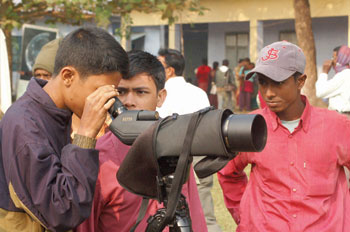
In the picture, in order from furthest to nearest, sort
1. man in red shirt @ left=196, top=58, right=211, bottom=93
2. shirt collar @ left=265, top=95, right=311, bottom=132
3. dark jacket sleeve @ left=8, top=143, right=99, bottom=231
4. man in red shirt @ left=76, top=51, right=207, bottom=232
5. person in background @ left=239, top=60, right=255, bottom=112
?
person in background @ left=239, top=60, right=255, bottom=112 < man in red shirt @ left=196, top=58, right=211, bottom=93 < shirt collar @ left=265, top=95, right=311, bottom=132 < man in red shirt @ left=76, top=51, right=207, bottom=232 < dark jacket sleeve @ left=8, top=143, right=99, bottom=231


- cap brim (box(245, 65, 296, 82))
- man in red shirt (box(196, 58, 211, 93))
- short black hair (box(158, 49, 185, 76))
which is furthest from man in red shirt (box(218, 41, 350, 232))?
man in red shirt (box(196, 58, 211, 93))

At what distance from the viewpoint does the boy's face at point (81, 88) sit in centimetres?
218

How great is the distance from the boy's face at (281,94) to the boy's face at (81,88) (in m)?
1.24

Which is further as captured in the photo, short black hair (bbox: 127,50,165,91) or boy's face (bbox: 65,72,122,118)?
short black hair (bbox: 127,50,165,91)

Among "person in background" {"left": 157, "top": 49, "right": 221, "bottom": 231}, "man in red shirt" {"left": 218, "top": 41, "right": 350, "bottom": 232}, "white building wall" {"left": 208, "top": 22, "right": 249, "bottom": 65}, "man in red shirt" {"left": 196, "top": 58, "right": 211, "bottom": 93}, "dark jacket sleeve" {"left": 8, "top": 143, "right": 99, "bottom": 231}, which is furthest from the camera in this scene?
"white building wall" {"left": 208, "top": 22, "right": 249, "bottom": 65}

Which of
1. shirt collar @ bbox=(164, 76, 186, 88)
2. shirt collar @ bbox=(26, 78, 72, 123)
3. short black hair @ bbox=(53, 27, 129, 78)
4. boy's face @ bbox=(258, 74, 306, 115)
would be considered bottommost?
shirt collar @ bbox=(164, 76, 186, 88)

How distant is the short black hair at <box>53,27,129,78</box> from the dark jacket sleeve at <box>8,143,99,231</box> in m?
0.32

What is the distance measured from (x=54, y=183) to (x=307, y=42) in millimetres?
13999

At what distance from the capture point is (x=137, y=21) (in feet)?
73.6

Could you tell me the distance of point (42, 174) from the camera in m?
2.00

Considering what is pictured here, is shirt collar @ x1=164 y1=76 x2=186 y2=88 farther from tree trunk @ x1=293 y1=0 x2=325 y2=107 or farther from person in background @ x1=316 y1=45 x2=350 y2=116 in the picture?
tree trunk @ x1=293 y1=0 x2=325 y2=107

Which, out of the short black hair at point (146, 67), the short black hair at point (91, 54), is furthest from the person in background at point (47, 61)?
the short black hair at point (91, 54)

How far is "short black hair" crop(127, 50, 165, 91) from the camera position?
3.11 metres

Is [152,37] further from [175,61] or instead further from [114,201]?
[114,201]
